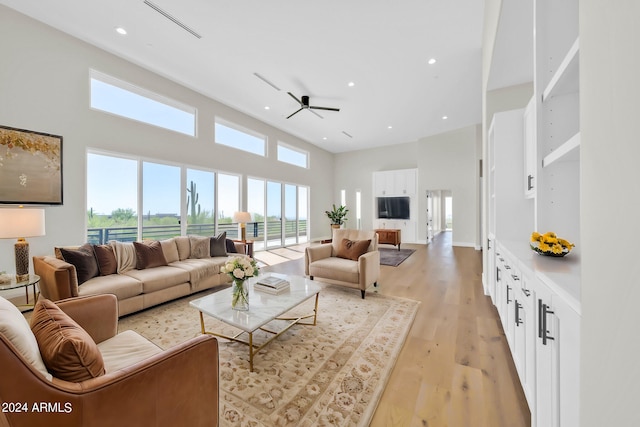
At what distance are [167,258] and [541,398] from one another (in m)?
4.13

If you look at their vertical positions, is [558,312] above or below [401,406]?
above

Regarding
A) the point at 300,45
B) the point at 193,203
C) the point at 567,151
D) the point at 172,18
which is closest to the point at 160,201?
the point at 193,203

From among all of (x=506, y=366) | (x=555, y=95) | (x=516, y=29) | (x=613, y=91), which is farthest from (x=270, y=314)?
(x=516, y=29)

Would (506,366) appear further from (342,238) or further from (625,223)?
(342,238)

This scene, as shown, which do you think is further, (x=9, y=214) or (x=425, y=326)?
(x=425, y=326)

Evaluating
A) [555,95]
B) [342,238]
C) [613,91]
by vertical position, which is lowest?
[342,238]

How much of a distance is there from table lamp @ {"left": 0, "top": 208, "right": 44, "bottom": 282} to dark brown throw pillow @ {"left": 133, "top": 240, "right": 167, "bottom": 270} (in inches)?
37.3

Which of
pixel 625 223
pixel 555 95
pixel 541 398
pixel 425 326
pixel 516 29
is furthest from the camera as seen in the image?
pixel 425 326

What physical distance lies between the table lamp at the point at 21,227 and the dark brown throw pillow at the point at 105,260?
55 centimetres

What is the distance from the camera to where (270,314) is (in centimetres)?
200

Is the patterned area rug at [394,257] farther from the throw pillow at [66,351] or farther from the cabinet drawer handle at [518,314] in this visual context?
the throw pillow at [66,351]

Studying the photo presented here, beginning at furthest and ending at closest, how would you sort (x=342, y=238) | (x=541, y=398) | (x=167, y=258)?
(x=342, y=238) → (x=167, y=258) → (x=541, y=398)

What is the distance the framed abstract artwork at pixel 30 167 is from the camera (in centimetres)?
318

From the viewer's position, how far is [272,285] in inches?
Result: 97.5
